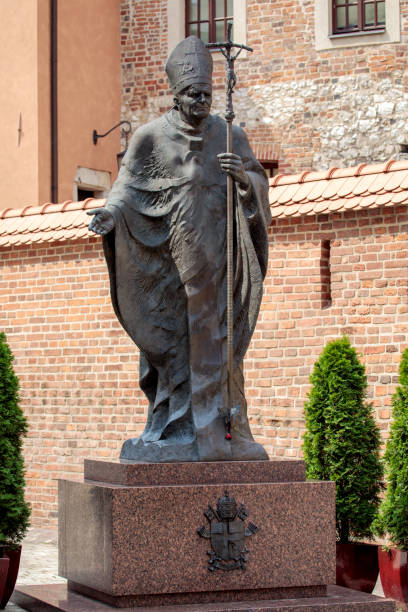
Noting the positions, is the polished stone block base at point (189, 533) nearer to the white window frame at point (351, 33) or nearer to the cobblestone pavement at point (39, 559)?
the cobblestone pavement at point (39, 559)

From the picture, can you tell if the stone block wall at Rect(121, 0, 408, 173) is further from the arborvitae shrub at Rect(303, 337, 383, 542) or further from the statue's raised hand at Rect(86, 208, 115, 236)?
the statue's raised hand at Rect(86, 208, 115, 236)

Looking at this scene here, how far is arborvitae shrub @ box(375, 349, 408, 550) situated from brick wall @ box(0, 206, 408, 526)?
1843 mm

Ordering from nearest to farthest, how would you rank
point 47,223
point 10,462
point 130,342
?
point 10,462, point 130,342, point 47,223

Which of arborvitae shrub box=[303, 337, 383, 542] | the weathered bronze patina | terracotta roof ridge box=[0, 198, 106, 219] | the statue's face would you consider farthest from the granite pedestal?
terracotta roof ridge box=[0, 198, 106, 219]

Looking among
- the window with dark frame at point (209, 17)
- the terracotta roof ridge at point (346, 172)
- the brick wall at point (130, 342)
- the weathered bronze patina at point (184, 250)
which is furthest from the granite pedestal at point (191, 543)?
the window with dark frame at point (209, 17)

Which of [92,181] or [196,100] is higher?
[92,181]

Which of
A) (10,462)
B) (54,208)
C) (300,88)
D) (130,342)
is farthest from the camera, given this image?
(300,88)

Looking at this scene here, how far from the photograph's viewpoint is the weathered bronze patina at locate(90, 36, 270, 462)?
566 centimetres

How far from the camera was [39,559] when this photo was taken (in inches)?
374

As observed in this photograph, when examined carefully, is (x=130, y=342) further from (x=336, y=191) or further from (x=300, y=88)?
(x=300, y=88)

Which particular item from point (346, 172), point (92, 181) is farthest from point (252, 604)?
point (92, 181)

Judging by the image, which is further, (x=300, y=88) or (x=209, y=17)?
(x=209, y=17)

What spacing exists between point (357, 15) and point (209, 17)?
7.91 feet

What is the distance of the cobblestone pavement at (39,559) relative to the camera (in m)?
8.39
